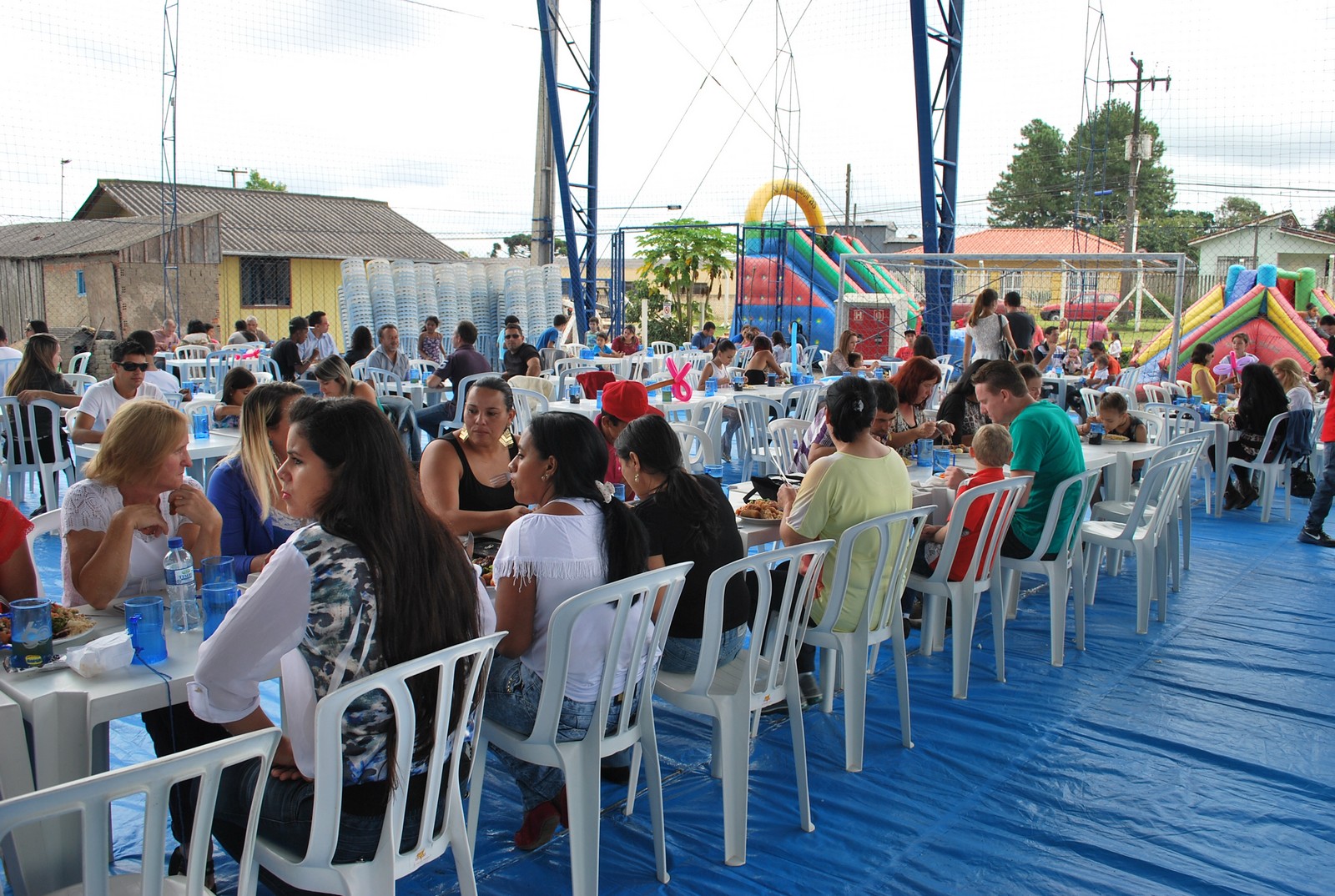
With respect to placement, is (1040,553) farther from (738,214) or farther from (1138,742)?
(738,214)

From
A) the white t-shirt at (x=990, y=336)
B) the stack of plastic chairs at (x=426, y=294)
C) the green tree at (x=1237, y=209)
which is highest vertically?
the green tree at (x=1237, y=209)

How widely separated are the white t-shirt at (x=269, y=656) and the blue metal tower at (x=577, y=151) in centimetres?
1316

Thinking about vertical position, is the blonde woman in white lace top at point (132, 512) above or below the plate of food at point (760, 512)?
above

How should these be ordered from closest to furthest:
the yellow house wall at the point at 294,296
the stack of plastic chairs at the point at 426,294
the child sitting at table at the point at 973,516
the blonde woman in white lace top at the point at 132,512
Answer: the blonde woman in white lace top at the point at 132,512, the child sitting at table at the point at 973,516, the stack of plastic chairs at the point at 426,294, the yellow house wall at the point at 294,296

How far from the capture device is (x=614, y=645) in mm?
2271

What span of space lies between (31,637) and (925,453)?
12.8 ft

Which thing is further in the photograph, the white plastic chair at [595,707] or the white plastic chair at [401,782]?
the white plastic chair at [595,707]

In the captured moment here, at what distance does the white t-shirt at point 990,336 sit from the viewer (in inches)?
362

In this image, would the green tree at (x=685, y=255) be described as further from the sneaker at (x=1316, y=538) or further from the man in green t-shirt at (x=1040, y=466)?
the man in green t-shirt at (x=1040, y=466)

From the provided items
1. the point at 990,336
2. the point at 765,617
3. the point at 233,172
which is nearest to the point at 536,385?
the point at 990,336

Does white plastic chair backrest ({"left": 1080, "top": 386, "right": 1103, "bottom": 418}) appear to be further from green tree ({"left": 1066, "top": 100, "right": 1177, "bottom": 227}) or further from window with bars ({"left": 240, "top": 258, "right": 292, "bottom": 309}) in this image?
green tree ({"left": 1066, "top": 100, "right": 1177, "bottom": 227})

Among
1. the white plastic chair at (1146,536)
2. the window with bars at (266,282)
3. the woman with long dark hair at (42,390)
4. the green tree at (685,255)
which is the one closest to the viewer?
the white plastic chair at (1146,536)

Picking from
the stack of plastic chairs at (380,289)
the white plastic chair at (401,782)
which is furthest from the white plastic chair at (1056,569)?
the stack of plastic chairs at (380,289)

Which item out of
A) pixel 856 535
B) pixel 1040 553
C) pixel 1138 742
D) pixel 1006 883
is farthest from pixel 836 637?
pixel 1040 553
